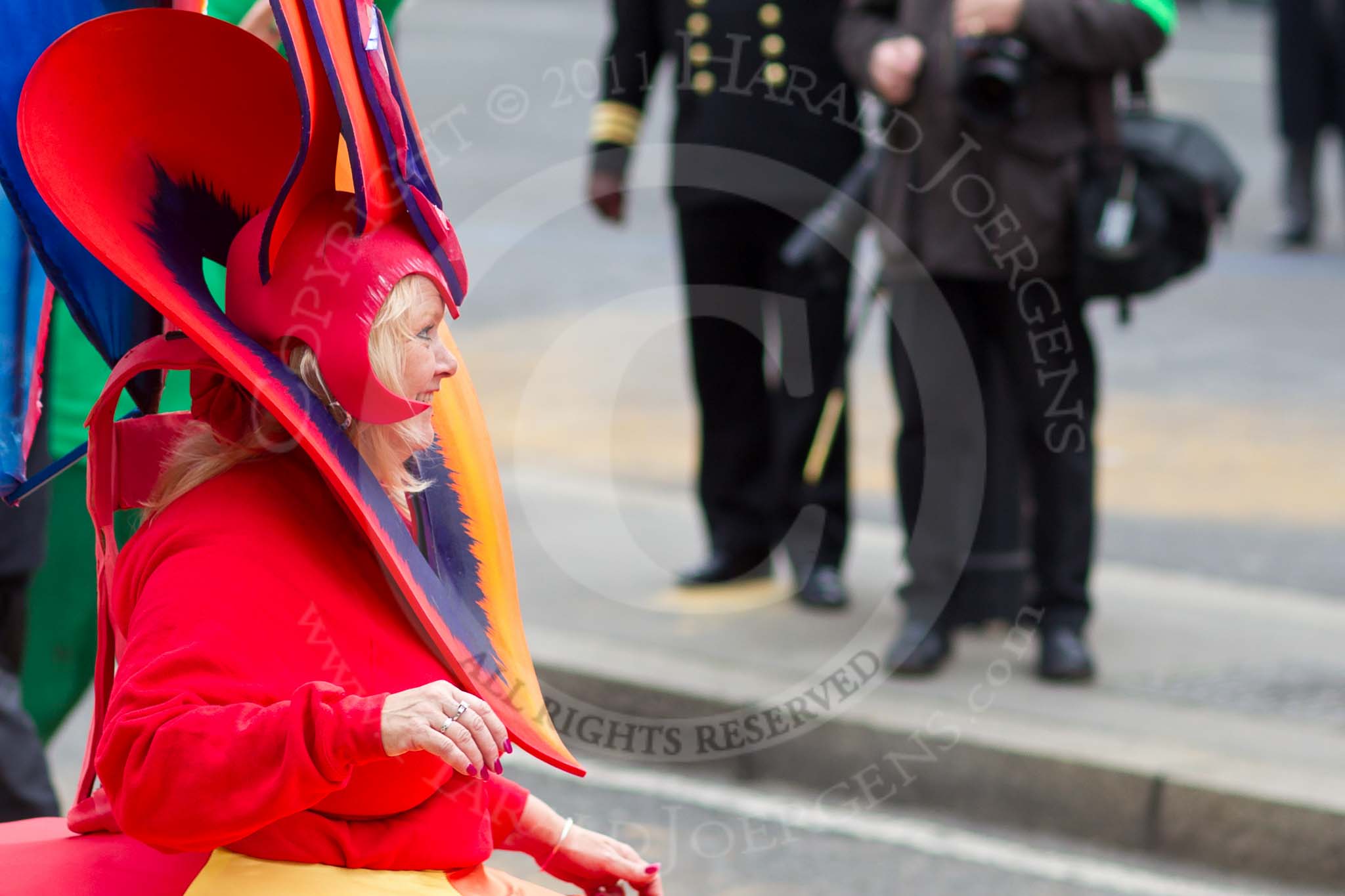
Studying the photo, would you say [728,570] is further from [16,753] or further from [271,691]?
[271,691]

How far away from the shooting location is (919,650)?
4.50 m

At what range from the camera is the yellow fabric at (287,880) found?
1816 mm

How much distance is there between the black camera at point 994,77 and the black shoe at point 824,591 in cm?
140

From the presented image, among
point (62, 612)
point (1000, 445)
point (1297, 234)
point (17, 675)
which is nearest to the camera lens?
point (17, 675)

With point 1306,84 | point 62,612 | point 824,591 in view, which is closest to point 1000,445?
point 824,591

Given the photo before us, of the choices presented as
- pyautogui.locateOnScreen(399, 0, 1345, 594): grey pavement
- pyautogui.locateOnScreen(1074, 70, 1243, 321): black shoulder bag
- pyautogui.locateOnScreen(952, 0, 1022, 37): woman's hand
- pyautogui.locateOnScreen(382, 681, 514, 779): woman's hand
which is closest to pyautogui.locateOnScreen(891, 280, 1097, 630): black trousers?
pyautogui.locateOnScreen(1074, 70, 1243, 321): black shoulder bag

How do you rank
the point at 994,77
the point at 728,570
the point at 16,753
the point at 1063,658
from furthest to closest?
1. the point at 728,570
2. the point at 1063,658
3. the point at 994,77
4. the point at 16,753

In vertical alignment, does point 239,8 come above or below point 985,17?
above

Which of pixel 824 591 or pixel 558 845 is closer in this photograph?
pixel 558 845

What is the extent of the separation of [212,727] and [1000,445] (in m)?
3.20

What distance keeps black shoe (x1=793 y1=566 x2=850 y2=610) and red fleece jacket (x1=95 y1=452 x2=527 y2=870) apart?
A: 3.01m

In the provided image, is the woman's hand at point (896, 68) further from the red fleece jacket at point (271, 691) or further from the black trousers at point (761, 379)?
the red fleece jacket at point (271, 691)

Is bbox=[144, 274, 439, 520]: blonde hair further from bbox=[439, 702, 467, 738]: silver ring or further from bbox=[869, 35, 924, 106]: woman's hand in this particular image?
bbox=[869, 35, 924, 106]: woman's hand

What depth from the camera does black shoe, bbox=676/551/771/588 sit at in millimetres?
5203
